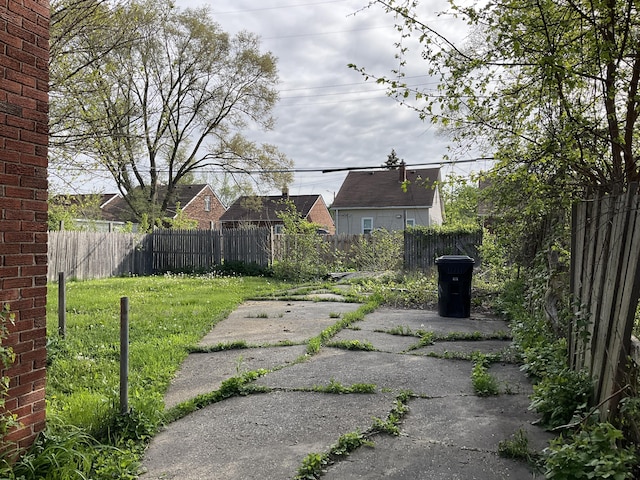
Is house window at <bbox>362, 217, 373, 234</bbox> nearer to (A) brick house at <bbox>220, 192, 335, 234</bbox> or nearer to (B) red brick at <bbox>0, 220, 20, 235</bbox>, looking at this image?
(A) brick house at <bbox>220, 192, 335, 234</bbox>

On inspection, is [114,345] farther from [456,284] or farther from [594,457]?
[456,284]

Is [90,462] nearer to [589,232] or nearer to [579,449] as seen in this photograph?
[579,449]

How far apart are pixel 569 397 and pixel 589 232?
133 cm

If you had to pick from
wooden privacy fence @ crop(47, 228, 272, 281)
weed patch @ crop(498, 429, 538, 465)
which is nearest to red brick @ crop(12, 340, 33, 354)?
weed patch @ crop(498, 429, 538, 465)

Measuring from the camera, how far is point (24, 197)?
313cm

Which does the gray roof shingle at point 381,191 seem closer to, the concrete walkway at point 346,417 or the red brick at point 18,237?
the concrete walkway at point 346,417

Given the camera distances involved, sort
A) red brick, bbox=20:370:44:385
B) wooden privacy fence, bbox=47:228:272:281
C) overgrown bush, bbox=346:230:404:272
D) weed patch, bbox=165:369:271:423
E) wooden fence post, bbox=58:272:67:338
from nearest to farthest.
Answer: red brick, bbox=20:370:44:385, weed patch, bbox=165:369:271:423, wooden fence post, bbox=58:272:67:338, wooden privacy fence, bbox=47:228:272:281, overgrown bush, bbox=346:230:404:272

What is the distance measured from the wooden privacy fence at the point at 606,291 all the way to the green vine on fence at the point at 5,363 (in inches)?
144

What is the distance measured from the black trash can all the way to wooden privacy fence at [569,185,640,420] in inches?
177

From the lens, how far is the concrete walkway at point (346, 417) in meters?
3.12

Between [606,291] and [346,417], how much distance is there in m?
2.22

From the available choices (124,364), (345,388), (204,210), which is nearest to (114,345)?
(124,364)

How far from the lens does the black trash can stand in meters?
8.71

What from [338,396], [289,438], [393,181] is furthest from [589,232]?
[393,181]
